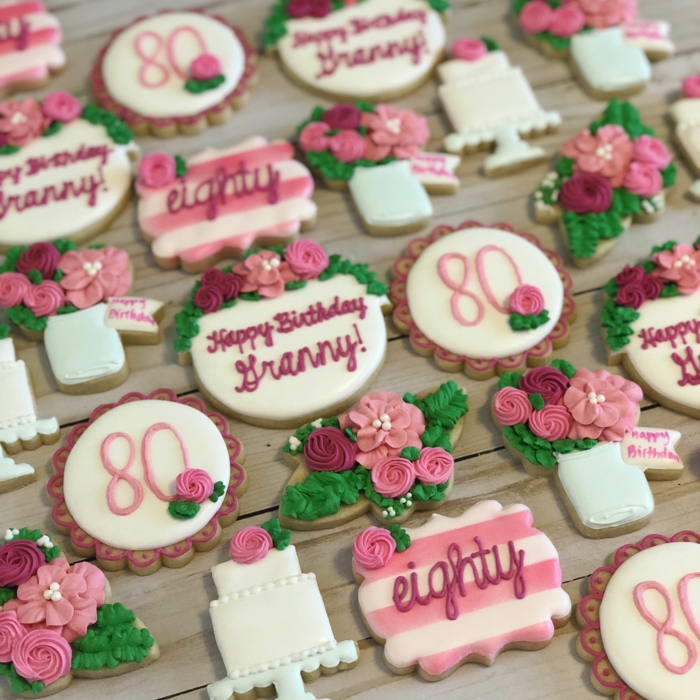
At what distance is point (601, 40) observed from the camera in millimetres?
2830

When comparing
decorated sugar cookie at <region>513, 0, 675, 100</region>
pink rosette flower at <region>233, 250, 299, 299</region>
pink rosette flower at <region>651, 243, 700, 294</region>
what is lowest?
pink rosette flower at <region>651, 243, 700, 294</region>

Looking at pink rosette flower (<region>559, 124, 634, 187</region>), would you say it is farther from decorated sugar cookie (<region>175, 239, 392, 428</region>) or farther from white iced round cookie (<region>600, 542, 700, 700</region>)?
white iced round cookie (<region>600, 542, 700, 700</region>)

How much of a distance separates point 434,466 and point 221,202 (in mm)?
1064

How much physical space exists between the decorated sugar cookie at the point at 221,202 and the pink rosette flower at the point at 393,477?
814mm

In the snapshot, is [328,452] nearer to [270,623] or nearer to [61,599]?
[270,623]

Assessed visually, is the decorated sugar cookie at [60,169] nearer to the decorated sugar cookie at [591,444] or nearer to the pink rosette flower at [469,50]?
the pink rosette flower at [469,50]

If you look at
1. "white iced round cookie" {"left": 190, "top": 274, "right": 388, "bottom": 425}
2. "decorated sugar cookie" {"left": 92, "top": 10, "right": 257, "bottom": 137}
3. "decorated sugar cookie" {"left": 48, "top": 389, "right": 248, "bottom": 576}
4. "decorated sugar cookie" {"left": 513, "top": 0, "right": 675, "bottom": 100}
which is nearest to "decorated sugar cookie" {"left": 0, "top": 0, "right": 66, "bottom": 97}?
"decorated sugar cookie" {"left": 92, "top": 10, "right": 257, "bottom": 137}

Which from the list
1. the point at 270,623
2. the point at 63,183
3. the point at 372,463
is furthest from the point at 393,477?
the point at 63,183

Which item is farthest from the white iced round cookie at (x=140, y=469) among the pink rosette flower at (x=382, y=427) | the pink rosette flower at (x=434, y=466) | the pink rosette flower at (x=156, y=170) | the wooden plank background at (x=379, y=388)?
the pink rosette flower at (x=156, y=170)

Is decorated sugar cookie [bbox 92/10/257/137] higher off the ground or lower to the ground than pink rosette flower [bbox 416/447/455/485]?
higher

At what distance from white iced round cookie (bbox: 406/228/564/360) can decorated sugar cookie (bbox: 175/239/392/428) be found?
128mm

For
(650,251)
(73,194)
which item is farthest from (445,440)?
(73,194)

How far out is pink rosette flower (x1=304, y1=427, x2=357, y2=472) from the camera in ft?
6.84

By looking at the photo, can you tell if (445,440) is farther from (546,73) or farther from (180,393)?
(546,73)
